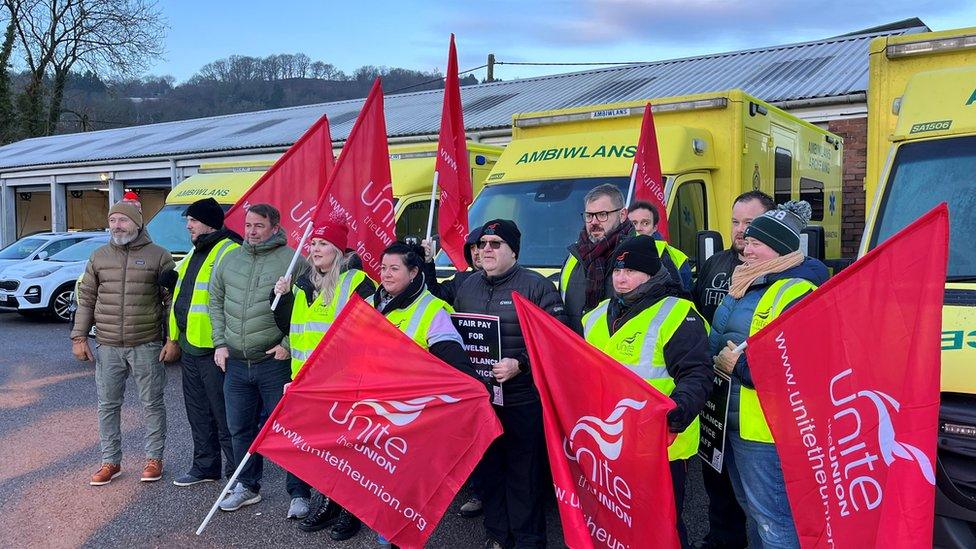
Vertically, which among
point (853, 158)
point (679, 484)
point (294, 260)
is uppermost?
point (853, 158)

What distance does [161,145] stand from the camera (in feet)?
87.2

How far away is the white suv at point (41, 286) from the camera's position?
46.5ft

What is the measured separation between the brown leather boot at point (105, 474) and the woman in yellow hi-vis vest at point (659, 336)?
3938 mm

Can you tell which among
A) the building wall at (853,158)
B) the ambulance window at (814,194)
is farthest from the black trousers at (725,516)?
the building wall at (853,158)

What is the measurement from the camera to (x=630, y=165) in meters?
6.14

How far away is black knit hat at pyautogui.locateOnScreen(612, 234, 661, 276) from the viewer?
3570 millimetres

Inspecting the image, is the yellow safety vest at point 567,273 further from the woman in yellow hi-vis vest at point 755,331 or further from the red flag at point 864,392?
the red flag at point 864,392

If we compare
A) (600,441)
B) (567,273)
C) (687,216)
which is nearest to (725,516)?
(600,441)

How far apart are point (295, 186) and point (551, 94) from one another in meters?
15.6

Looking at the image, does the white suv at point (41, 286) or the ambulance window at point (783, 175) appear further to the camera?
the white suv at point (41, 286)

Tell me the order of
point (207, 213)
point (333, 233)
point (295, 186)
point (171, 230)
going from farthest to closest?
point (171, 230), point (295, 186), point (207, 213), point (333, 233)

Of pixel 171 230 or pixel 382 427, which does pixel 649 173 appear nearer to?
pixel 382 427

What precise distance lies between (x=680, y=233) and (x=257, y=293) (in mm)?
3293

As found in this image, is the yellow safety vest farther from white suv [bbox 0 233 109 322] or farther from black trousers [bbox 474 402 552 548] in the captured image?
white suv [bbox 0 233 109 322]
